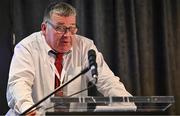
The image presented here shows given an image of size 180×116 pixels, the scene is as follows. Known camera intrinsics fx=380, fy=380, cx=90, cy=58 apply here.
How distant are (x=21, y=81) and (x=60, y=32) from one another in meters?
0.50

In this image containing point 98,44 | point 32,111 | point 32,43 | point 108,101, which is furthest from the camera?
point 98,44

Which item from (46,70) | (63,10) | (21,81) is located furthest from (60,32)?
(21,81)

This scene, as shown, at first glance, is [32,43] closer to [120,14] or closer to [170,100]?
[120,14]

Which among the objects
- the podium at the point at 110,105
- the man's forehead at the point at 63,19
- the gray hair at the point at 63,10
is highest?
the gray hair at the point at 63,10

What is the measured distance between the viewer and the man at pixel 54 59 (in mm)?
2668

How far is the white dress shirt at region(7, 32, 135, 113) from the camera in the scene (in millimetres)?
2602

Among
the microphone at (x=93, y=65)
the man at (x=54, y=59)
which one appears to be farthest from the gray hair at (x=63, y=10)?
the microphone at (x=93, y=65)

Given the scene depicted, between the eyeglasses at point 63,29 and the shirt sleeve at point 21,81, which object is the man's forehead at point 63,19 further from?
the shirt sleeve at point 21,81

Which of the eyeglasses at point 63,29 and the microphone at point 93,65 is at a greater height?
the eyeglasses at point 63,29

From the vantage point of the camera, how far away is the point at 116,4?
340cm

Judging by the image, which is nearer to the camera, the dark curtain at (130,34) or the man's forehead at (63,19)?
the man's forehead at (63,19)

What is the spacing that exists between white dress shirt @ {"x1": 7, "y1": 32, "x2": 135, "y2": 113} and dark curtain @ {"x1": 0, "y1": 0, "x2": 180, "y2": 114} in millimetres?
416

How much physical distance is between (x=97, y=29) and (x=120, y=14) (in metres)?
0.25

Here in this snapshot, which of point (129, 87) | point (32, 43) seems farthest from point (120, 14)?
point (32, 43)
